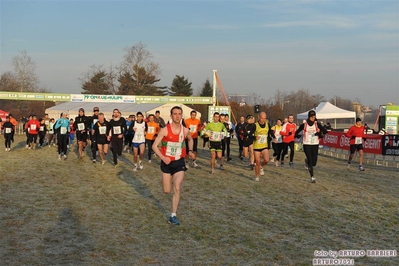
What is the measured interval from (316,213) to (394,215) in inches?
60.7

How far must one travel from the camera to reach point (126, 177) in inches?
591

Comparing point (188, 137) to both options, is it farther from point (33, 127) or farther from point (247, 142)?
point (33, 127)

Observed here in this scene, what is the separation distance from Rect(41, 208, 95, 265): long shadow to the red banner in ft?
55.1

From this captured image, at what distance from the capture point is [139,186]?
13.1m

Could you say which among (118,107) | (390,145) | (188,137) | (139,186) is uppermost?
(188,137)

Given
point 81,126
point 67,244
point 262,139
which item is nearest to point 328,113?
point 81,126

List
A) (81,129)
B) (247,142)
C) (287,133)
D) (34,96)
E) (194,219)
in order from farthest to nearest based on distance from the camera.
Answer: (34,96) < (81,129) < (287,133) < (247,142) < (194,219)

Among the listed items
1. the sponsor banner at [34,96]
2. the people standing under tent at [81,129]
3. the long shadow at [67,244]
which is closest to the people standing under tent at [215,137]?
the people standing under tent at [81,129]

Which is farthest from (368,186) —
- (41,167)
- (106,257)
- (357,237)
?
(41,167)

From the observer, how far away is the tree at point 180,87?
10025 centimetres

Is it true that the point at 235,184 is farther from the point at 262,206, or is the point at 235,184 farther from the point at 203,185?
the point at 262,206

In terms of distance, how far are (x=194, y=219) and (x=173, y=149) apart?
1.34 m

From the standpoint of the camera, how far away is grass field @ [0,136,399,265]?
665cm

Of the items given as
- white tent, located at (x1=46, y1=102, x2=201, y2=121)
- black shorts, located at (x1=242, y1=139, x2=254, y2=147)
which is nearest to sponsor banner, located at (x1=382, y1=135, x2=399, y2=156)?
black shorts, located at (x1=242, y1=139, x2=254, y2=147)
